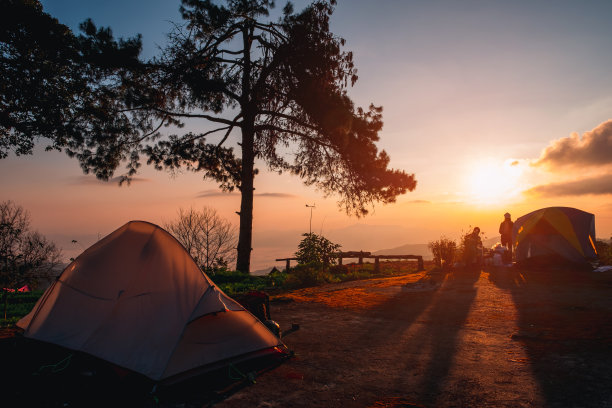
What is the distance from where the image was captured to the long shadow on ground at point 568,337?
374 centimetres

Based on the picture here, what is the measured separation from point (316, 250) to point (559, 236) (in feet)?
33.1

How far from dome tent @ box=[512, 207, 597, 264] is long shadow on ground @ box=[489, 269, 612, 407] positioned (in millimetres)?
3563

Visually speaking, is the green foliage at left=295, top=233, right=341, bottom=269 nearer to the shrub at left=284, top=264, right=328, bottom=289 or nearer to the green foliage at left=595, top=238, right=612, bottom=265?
the shrub at left=284, top=264, right=328, bottom=289

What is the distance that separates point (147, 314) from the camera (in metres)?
4.37

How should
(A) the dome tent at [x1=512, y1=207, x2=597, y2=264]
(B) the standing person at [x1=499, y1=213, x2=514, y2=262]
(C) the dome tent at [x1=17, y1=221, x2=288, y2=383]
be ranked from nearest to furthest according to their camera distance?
(C) the dome tent at [x1=17, y1=221, x2=288, y2=383], (A) the dome tent at [x1=512, y1=207, x2=597, y2=264], (B) the standing person at [x1=499, y1=213, x2=514, y2=262]

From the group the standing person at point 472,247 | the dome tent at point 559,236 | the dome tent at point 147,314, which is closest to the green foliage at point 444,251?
the standing person at point 472,247

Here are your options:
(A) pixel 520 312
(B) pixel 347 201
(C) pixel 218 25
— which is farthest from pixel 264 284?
(C) pixel 218 25

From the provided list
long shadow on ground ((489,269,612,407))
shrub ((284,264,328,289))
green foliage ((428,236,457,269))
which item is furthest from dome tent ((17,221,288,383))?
green foliage ((428,236,457,269))

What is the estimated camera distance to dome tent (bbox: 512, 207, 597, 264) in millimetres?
14625

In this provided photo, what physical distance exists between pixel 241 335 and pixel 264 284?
9.06 meters

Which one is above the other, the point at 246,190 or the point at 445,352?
the point at 246,190

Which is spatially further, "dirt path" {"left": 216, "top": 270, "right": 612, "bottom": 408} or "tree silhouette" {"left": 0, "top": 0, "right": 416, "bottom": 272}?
"tree silhouette" {"left": 0, "top": 0, "right": 416, "bottom": 272}

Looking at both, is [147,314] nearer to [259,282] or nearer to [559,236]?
[259,282]

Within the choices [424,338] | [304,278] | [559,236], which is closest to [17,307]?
[304,278]
